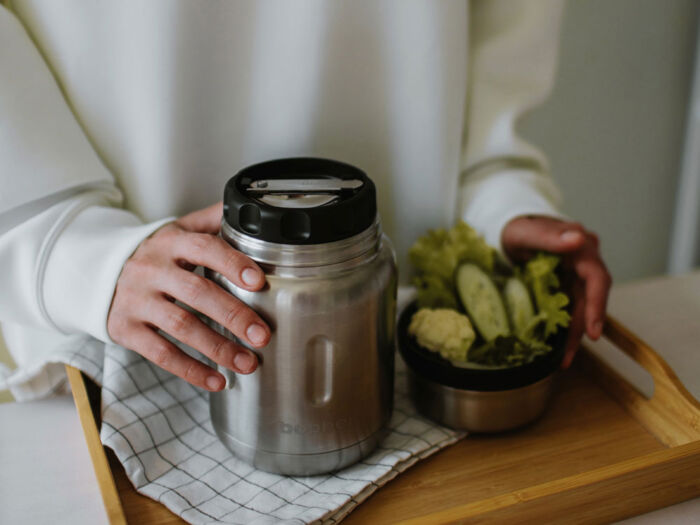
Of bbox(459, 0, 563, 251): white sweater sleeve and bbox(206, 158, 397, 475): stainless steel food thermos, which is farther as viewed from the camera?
bbox(459, 0, 563, 251): white sweater sleeve

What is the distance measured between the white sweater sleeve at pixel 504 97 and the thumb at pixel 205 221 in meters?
0.40

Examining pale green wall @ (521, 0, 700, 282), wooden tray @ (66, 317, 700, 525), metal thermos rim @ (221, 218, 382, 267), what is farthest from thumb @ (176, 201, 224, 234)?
pale green wall @ (521, 0, 700, 282)

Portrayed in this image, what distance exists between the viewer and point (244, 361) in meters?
0.65

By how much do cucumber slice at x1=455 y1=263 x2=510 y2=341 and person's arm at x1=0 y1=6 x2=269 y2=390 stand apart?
32 cm

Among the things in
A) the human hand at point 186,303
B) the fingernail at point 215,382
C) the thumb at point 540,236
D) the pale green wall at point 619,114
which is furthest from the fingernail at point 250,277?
the pale green wall at point 619,114

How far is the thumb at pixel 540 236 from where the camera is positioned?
88 centimetres

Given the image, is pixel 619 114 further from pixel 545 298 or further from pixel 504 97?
pixel 545 298

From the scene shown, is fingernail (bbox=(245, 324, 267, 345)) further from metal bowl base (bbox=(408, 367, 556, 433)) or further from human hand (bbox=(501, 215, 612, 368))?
human hand (bbox=(501, 215, 612, 368))

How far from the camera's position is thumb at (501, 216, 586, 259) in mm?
883

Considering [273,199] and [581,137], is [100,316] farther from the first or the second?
[581,137]

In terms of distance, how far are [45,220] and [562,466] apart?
0.61 metres

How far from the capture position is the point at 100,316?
73 centimetres

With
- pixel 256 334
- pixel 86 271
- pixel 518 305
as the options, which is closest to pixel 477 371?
pixel 518 305

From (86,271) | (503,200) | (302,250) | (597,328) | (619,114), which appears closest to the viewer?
(302,250)
